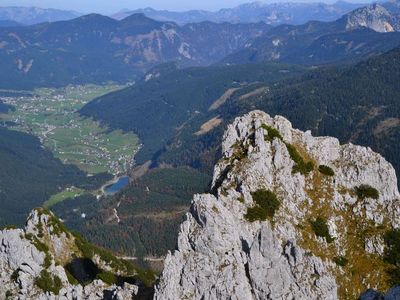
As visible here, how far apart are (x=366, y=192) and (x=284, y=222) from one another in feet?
Result: 70.4

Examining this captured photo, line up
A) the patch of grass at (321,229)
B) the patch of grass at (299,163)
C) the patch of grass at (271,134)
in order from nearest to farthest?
the patch of grass at (321,229) → the patch of grass at (299,163) → the patch of grass at (271,134)

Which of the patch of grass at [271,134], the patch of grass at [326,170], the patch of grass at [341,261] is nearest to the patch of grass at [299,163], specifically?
the patch of grass at [326,170]

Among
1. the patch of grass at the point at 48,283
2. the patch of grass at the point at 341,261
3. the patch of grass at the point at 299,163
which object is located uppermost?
the patch of grass at the point at 299,163

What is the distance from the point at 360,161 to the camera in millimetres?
116500

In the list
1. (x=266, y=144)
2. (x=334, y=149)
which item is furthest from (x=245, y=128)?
(x=334, y=149)

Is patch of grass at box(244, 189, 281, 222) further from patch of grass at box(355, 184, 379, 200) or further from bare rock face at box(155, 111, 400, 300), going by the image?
patch of grass at box(355, 184, 379, 200)

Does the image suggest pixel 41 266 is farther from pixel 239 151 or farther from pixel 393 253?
pixel 393 253

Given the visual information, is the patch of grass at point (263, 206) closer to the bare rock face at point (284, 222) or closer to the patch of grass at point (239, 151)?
the bare rock face at point (284, 222)

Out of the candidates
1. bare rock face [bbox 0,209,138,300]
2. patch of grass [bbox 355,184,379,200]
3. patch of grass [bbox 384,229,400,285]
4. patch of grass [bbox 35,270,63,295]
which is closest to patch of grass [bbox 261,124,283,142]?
patch of grass [bbox 355,184,379,200]

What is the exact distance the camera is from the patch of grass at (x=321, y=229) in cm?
10275

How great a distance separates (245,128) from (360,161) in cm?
2426

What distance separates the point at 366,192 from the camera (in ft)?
368

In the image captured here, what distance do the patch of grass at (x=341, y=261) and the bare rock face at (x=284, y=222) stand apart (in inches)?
9.3

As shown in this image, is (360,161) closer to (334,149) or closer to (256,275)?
(334,149)
